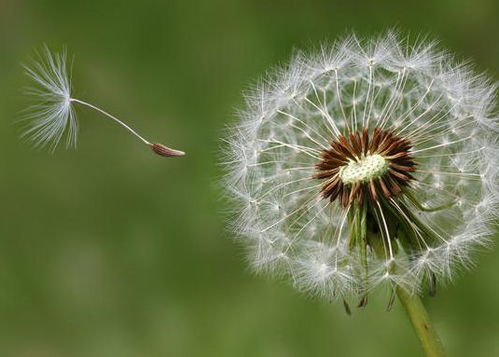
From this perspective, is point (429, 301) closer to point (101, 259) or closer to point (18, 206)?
point (101, 259)

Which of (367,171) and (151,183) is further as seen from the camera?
(151,183)

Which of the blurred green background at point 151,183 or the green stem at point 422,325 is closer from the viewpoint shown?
the green stem at point 422,325

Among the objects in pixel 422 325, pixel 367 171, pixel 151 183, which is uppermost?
pixel 151 183

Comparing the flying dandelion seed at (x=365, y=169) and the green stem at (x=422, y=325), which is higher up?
the flying dandelion seed at (x=365, y=169)

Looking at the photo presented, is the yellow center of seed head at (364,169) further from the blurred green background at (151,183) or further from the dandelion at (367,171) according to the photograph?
the blurred green background at (151,183)

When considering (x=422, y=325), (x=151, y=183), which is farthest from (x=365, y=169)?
(x=151, y=183)

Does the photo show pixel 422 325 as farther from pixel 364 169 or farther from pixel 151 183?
pixel 151 183

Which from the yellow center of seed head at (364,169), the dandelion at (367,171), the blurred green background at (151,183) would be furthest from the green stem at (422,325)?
the blurred green background at (151,183)

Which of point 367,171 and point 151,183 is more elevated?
point 151,183
